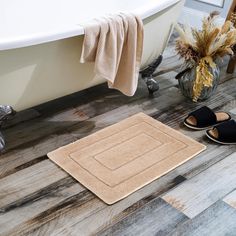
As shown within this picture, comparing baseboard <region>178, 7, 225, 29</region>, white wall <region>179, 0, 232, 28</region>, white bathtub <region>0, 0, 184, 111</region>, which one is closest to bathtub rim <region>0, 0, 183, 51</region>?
white bathtub <region>0, 0, 184, 111</region>

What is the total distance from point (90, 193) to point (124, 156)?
29cm

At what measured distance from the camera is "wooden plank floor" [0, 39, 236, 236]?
1543 millimetres

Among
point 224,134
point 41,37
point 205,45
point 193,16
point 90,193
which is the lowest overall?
point 90,193

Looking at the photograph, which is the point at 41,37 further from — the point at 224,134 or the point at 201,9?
the point at 201,9

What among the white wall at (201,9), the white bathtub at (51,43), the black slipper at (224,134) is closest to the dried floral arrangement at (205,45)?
the white bathtub at (51,43)

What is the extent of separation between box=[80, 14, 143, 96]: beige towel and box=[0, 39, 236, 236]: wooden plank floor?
30 cm

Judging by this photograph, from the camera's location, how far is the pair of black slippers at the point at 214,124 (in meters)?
2.06

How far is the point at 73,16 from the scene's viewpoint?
2619mm

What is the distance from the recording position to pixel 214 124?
2219mm

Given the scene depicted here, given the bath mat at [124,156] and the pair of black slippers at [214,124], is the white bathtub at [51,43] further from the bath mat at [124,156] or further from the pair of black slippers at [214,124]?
the pair of black slippers at [214,124]

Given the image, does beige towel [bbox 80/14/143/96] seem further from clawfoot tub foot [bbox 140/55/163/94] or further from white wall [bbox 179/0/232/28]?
white wall [bbox 179/0/232/28]

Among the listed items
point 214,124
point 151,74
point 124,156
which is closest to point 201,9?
point 151,74

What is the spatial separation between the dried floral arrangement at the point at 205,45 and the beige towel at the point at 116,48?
38cm

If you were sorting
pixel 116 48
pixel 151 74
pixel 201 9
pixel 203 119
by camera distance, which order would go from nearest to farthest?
pixel 116 48 < pixel 203 119 < pixel 151 74 < pixel 201 9
